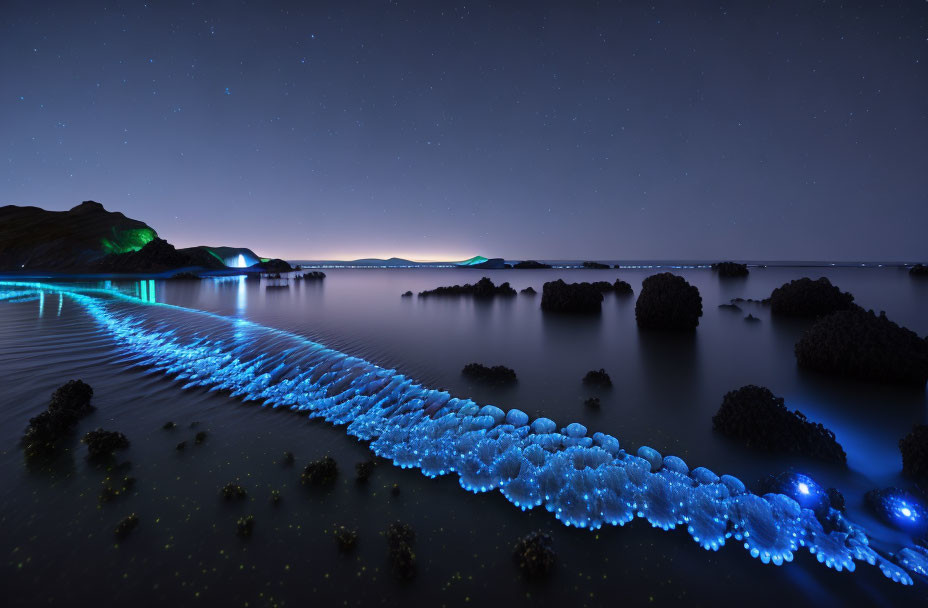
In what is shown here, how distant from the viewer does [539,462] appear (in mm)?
4027

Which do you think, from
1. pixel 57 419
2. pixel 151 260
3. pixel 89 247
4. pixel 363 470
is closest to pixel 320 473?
pixel 363 470

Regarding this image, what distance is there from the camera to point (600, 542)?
296 cm

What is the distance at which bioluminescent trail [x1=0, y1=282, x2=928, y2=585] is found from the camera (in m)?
2.98

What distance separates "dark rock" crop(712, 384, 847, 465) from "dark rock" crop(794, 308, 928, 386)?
12.4 ft

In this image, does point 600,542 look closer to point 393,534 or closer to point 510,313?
point 393,534

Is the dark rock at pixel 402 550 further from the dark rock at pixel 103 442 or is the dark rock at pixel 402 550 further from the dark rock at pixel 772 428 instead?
the dark rock at pixel 772 428

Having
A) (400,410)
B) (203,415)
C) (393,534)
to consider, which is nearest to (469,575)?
(393,534)

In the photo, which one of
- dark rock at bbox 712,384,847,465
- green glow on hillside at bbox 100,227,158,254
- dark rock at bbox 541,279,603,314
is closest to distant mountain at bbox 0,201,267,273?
green glow on hillside at bbox 100,227,158,254

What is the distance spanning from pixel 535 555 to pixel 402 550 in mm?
1008

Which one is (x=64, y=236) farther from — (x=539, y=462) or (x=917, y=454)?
(x=917, y=454)

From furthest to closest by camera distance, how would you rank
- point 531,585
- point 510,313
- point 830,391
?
point 510,313 < point 830,391 < point 531,585

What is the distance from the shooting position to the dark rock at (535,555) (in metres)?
2.64

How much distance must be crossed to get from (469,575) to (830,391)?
7.55 meters

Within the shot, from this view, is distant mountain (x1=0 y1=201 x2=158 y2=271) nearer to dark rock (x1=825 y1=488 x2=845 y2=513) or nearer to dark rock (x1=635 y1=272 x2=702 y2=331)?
dark rock (x1=635 y1=272 x2=702 y2=331)
